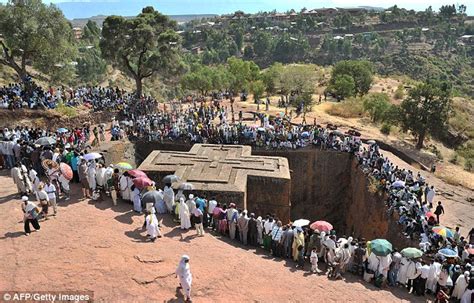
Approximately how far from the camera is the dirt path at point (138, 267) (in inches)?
422

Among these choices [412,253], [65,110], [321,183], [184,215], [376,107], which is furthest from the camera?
[376,107]

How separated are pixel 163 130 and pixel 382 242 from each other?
16010 millimetres

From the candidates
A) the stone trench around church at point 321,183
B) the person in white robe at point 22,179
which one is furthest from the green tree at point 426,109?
the person in white robe at point 22,179

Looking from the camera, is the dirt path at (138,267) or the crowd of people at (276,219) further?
the crowd of people at (276,219)

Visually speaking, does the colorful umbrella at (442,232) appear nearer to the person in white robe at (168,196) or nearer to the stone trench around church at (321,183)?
the stone trench around church at (321,183)

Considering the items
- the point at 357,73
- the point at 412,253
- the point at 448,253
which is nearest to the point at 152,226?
the point at 412,253

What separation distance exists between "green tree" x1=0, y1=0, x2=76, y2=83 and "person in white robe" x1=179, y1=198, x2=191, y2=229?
19.3 meters

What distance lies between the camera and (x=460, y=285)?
11.5 meters

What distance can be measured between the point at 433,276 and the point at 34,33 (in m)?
26.8

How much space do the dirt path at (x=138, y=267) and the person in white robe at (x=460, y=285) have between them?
3.89 feet

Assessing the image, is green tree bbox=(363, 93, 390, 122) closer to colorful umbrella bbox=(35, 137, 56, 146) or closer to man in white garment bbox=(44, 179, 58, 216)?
colorful umbrella bbox=(35, 137, 56, 146)

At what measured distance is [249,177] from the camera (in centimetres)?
1875

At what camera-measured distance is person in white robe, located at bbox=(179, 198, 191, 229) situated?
45.5ft

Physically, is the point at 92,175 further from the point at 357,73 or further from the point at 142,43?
the point at 357,73
